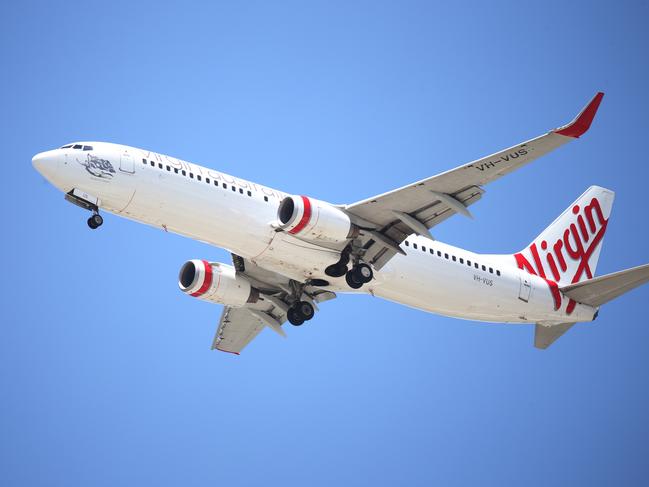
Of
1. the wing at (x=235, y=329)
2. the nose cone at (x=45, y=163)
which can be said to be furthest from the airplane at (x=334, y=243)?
the wing at (x=235, y=329)

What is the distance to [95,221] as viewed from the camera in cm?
3444

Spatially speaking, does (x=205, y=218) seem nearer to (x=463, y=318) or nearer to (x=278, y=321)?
(x=278, y=321)

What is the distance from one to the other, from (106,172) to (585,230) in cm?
2342

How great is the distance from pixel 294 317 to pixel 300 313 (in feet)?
1.02

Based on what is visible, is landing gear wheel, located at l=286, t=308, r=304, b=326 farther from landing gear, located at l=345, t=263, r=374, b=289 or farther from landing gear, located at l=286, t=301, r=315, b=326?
landing gear, located at l=345, t=263, r=374, b=289

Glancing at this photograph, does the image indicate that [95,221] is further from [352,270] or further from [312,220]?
[352,270]

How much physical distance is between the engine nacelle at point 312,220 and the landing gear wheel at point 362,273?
5.59ft

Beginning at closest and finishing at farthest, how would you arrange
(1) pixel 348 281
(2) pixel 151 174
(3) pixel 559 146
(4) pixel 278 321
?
1. (3) pixel 559 146
2. (2) pixel 151 174
3. (1) pixel 348 281
4. (4) pixel 278 321

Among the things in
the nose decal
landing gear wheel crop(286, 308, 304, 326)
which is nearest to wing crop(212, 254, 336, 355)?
landing gear wheel crop(286, 308, 304, 326)

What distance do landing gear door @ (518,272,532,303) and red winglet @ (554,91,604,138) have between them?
1048cm

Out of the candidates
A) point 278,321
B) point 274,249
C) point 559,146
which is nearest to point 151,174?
point 274,249

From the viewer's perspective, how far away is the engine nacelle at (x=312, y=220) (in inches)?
1374

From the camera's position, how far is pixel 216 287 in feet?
133

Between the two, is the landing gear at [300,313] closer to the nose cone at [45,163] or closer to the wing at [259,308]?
the wing at [259,308]
